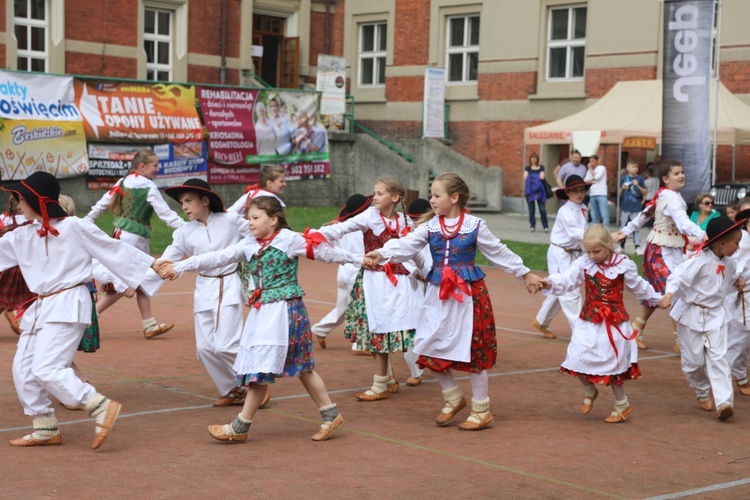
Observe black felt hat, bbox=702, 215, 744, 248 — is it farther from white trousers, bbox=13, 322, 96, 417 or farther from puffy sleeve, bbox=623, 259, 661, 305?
white trousers, bbox=13, 322, 96, 417

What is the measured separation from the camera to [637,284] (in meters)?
8.11

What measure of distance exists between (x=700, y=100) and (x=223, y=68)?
20219mm

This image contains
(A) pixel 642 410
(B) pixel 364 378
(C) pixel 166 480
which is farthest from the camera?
(B) pixel 364 378

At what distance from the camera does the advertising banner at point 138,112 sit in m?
24.8

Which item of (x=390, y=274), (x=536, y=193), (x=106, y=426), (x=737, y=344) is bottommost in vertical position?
(x=106, y=426)

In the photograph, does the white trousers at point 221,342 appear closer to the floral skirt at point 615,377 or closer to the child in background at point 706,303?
the floral skirt at point 615,377

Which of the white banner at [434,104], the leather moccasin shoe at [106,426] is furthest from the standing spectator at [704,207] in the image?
the white banner at [434,104]

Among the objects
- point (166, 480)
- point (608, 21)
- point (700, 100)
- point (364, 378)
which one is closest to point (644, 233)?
point (608, 21)

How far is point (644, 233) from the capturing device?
25.0 m

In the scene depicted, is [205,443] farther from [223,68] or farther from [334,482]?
[223,68]

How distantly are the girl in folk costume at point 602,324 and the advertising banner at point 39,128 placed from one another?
1752 centimetres

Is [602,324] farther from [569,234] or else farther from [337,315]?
[569,234]

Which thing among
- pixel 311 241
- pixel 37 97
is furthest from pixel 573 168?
pixel 311 241

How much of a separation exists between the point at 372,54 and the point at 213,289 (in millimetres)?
27917
